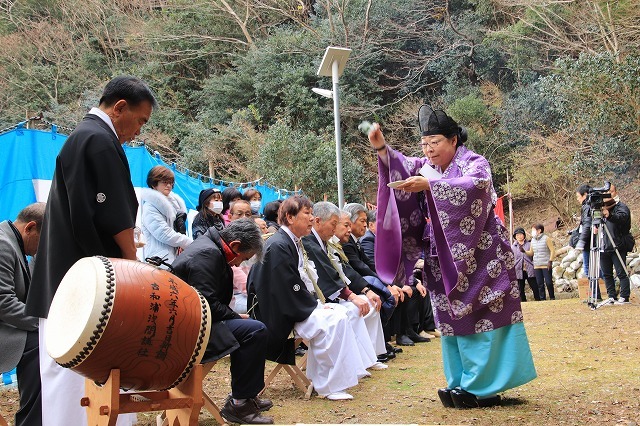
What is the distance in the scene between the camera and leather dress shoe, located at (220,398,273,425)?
15.3ft

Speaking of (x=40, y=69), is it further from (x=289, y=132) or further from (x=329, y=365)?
(x=329, y=365)

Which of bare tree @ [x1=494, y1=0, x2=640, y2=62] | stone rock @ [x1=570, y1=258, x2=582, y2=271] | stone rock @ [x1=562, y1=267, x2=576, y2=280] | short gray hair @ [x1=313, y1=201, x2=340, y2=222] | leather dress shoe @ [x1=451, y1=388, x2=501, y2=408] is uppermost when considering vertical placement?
bare tree @ [x1=494, y1=0, x2=640, y2=62]

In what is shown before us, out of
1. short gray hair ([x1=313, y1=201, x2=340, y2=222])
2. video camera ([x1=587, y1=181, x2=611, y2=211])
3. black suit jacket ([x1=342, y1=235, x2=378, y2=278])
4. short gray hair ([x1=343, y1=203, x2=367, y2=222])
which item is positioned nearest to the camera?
short gray hair ([x1=313, y1=201, x2=340, y2=222])

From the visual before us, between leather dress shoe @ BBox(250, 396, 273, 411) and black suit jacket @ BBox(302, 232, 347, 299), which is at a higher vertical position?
black suit jacket @ BBox(302, 232, 347, 299)

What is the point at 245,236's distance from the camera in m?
4.59

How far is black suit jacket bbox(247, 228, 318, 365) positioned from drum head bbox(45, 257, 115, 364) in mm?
2622

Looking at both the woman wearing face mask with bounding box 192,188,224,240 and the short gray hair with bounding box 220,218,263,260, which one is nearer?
the short gray hair with bounding box 220,218,263,260

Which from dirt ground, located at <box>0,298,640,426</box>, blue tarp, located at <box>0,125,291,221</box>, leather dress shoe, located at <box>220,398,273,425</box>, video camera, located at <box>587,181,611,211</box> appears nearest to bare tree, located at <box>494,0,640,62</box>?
A: video camera, located at <box>587,181,611,211</box>

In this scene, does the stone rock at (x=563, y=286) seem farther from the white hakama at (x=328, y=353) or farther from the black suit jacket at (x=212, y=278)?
the black suit jacket at (x=212, y=278)

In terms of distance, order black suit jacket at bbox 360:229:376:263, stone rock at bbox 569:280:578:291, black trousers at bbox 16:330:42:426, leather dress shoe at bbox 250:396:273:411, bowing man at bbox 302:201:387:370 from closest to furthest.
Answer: black trousers at bbox 16:330:42:426 < leather dress shoe at bbox 250:396:273:411 < bowing man at bbox 302:201:387:370 < black suit jacket at bbox 360:229:376:263 < stone rock at bbox 569:280:578:291

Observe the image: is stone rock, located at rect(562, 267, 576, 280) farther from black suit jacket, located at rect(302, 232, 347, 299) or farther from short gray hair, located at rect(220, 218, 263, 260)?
short gray hair, located at rect(220, 218, 263, 260)

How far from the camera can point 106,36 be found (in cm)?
2859

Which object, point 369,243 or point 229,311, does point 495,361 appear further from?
point 369,243

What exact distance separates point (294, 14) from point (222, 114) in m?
4.99
